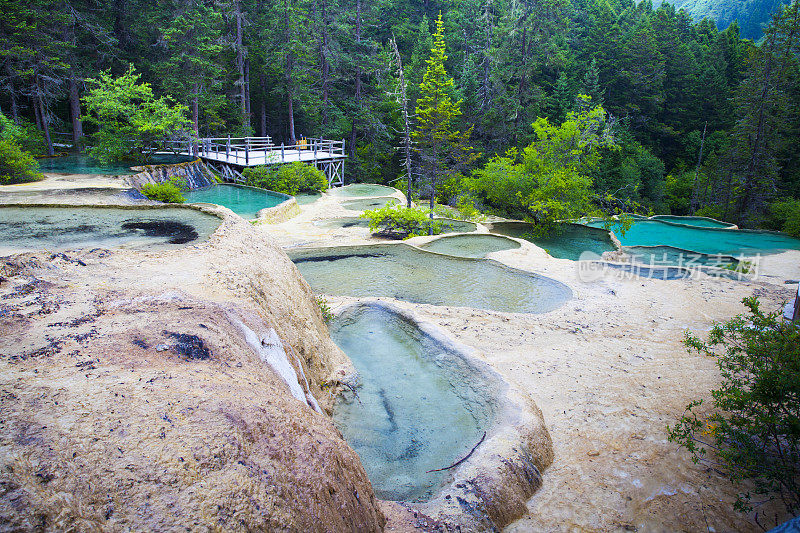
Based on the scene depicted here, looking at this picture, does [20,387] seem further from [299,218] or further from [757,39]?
[757,39]

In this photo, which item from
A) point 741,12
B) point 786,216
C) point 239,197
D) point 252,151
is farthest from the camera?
point 741,12

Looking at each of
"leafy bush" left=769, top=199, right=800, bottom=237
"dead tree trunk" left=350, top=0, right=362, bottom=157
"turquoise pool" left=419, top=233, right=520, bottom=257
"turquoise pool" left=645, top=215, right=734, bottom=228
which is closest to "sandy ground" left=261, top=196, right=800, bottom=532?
"turquoise pool" left=419, top=233, right=520, bottom=257

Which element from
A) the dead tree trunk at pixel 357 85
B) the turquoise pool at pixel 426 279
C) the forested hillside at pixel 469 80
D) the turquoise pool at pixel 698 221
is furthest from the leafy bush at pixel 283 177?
the turquoise pool at pixel 698 221

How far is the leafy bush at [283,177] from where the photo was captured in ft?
71.6

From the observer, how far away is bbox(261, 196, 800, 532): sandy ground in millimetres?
4434

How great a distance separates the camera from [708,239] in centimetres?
1986

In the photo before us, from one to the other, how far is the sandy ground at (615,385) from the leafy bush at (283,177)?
14.0 m

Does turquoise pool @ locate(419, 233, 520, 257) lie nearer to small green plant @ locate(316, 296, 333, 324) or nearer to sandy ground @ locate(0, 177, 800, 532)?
sandy ground @ locate(0, 177, 800, 532)

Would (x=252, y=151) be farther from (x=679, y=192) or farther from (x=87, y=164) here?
(x=679, y=192)

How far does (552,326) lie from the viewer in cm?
830

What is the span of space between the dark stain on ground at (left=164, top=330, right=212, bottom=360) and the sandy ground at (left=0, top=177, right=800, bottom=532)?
2.07 metres

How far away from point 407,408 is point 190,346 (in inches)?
128

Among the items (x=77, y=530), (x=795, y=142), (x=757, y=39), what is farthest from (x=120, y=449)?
(x=757, y=39)

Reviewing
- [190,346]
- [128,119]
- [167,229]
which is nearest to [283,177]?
[128,119]
